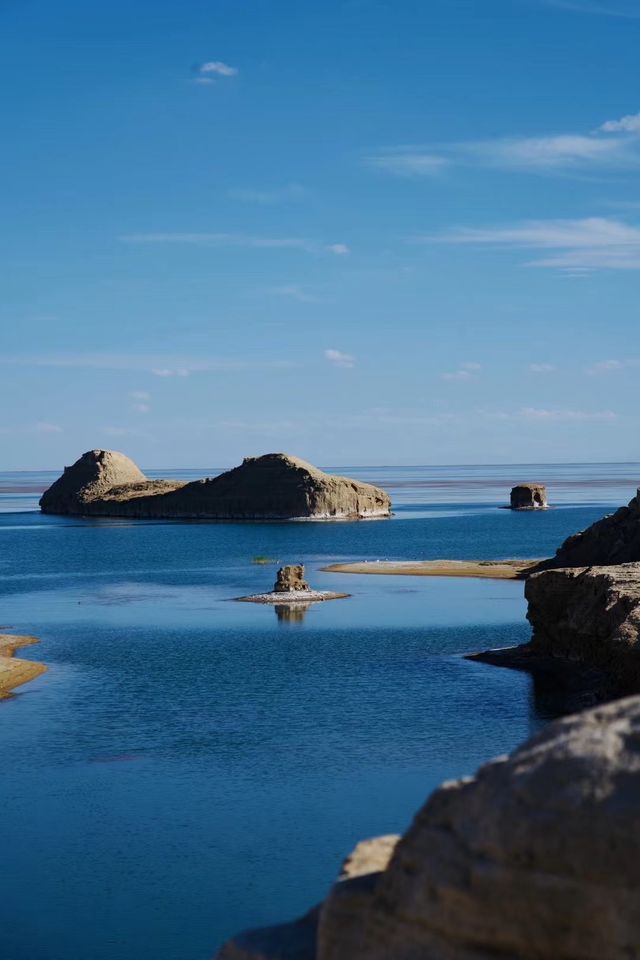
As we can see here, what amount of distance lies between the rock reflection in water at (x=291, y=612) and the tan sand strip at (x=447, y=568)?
81.8ft

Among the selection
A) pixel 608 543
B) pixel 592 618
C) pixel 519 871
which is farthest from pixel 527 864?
pixel 608 543

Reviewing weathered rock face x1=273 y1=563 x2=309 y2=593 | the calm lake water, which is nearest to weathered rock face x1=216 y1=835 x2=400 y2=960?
the calm lake water

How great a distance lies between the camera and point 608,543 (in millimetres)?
81688

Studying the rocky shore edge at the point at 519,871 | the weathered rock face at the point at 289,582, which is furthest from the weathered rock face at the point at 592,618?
the rocky shore edge at the point at 519,871

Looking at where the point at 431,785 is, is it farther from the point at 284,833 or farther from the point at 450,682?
the point at 450,682

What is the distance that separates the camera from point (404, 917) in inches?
523

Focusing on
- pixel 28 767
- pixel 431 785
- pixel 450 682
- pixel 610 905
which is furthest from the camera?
pixel 450 682

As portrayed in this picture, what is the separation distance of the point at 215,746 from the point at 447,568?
70219 mm

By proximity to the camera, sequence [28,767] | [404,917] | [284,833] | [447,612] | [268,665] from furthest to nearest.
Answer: [447,612] → [268,665] → [28,767] → [284,833] → [404,917]

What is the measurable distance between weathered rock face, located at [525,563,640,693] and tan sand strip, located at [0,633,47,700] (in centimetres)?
2429

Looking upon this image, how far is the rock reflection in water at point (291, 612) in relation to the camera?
7756cm

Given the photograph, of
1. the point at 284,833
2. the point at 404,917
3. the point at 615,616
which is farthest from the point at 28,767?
the point at 404,917

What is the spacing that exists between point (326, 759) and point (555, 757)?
88.5ft

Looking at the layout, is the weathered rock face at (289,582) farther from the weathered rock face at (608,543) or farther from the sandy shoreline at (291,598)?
the weathered rock face at (608,543)
